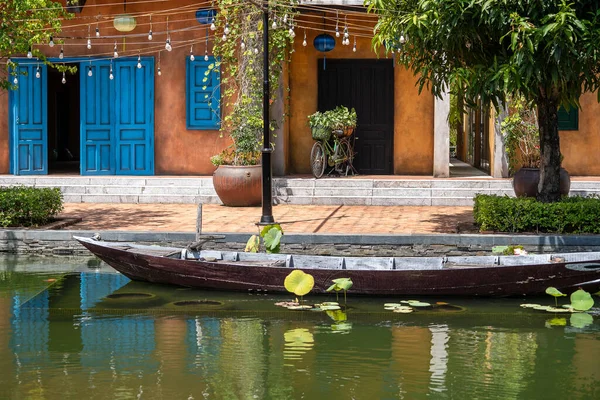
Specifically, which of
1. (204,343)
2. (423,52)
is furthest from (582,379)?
(423,52)

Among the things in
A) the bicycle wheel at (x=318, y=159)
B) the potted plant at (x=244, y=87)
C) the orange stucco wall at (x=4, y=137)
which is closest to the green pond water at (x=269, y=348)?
the potted plant at (x=244, y=87)

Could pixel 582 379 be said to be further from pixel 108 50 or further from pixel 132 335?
pixel 108 50

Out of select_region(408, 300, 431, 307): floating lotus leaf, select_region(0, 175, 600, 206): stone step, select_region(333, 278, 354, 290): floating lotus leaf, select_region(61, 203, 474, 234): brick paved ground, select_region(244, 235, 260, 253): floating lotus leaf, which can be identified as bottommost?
select_region(408, 300, 431, 307): floating lotus leaf

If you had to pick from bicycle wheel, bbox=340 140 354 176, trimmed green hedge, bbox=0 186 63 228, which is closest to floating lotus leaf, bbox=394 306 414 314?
trimmed green hedge, bbox=0 186 63 228

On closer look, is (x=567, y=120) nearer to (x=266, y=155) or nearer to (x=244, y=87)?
(x=244, y=87)

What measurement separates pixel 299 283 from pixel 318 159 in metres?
7.78

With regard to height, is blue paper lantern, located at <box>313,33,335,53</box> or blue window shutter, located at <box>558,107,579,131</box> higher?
blue paper lantern, located at <box>313,33,335,53</box>

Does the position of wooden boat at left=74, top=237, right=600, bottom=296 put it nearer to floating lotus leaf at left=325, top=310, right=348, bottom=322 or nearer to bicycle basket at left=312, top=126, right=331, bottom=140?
floating lotus leaf at left=325, top=310, right=348, bottom=322

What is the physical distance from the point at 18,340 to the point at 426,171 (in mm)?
11549

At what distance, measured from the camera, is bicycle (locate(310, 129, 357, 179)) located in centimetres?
1864

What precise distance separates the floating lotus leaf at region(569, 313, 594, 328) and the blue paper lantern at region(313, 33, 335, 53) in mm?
9387

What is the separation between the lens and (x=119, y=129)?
1938 centimetres

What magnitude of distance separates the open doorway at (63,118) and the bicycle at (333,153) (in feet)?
27.9

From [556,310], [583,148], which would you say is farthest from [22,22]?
[583,148]
